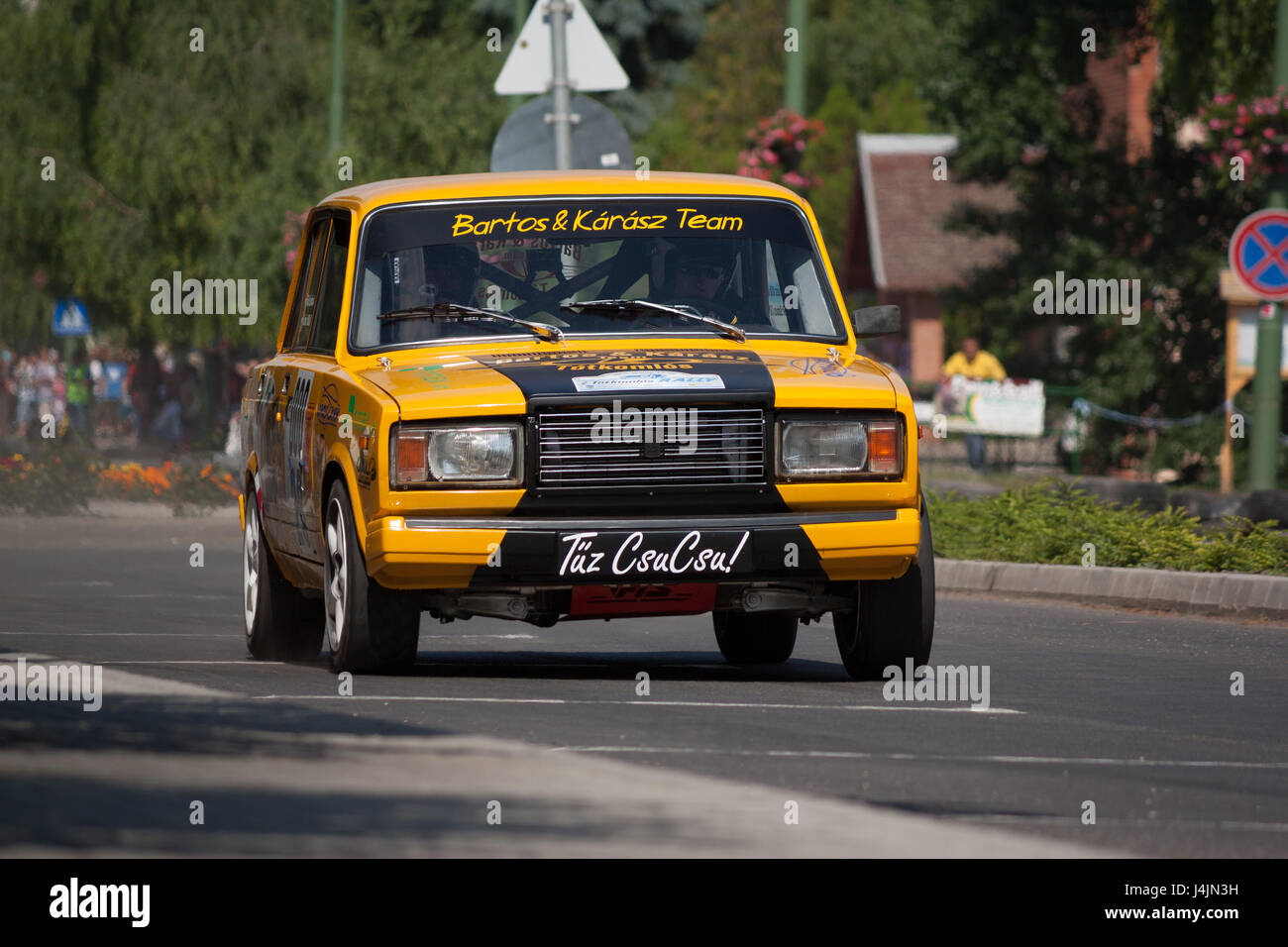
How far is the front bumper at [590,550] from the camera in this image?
1006 centimetres

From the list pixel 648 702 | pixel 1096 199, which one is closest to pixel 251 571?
pixel 648 702

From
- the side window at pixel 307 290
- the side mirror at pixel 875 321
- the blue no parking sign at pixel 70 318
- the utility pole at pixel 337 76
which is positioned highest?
the utility pole at pixel 337 76

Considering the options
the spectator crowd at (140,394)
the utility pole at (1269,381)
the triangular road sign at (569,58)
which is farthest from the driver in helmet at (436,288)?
the spectator crowd at (140,394)

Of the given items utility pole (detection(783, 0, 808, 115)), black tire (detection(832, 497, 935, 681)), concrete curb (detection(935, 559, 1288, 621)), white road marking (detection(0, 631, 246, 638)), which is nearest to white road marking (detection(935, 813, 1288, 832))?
black tire (detection(832, 497, 935, 681))

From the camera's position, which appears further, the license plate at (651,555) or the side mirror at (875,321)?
the side mirror at (875,321)

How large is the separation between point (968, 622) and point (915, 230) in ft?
156

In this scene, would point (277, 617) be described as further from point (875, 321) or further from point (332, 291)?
point (875, 321)

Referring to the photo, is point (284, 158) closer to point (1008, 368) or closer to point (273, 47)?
point (273, 47)

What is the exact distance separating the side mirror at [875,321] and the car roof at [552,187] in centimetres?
67

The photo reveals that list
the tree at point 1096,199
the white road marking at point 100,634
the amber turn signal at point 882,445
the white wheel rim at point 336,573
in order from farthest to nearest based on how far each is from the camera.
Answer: the tree at point 1096,199, the white road marking at point 100,634, the white wheel rim at point 336,573, the amber turn signal at point 882,445

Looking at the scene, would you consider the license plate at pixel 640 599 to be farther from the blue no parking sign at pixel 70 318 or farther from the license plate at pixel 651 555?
the blue no parking sign at pixel 70 318

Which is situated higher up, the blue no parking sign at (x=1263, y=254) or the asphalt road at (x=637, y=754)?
the blue no parking sign at (x=1263, y=254)

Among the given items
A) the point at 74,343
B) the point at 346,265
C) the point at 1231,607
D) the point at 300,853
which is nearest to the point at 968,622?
the point at 1231,607

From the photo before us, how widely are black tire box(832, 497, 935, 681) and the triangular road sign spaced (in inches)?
352
